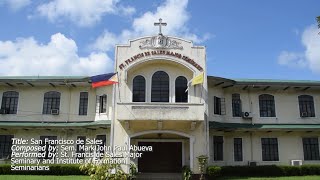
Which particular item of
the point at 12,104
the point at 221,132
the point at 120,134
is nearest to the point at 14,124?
the point at 12,104

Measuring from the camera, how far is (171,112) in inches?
851

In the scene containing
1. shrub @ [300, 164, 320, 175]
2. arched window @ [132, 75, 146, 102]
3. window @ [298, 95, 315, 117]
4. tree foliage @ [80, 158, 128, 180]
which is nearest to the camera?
tree foliage @ [80, 158, 128, 180]

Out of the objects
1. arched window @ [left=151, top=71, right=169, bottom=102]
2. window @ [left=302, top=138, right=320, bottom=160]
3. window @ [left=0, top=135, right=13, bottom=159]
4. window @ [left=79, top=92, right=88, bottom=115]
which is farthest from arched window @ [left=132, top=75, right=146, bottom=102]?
window @ [left=302, top=138, right=320, bottom=160]

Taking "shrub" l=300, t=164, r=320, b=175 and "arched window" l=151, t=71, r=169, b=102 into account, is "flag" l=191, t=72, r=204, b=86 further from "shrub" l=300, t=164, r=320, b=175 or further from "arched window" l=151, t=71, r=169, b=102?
"shrub" l=300, t=164, r=320, b=175

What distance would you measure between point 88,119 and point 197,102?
28.3ft

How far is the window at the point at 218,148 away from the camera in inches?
1000

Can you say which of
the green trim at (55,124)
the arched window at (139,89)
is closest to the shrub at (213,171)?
the arched window at (139,89)

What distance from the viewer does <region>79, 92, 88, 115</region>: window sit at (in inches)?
1033

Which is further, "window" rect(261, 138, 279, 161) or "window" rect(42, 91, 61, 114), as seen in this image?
"window" rect(42, 91, 61, 114)

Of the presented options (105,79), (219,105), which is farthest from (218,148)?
(105,79)

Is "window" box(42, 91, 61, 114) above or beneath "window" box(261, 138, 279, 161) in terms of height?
above

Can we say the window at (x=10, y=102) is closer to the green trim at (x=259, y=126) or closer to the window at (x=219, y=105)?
the green trim at (x=259, y=126)

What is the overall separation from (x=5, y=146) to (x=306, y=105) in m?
→ 24.0

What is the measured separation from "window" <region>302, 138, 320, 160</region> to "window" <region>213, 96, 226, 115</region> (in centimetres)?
682
